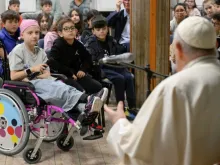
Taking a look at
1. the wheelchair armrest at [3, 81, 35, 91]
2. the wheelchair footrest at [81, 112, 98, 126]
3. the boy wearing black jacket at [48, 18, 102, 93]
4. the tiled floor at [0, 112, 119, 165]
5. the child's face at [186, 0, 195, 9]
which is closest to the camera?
the wheelchair footrest at [81, 112, 98, 126]

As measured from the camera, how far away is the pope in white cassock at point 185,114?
171cm

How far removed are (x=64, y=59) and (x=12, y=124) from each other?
0.83 meters

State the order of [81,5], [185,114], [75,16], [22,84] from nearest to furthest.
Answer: [185,114], [22,84], [75,16], [81,5]

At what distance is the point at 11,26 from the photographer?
13.7 feet

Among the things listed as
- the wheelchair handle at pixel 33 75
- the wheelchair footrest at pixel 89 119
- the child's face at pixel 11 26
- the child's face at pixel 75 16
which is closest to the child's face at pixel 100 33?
the child's face at pixel 11 26

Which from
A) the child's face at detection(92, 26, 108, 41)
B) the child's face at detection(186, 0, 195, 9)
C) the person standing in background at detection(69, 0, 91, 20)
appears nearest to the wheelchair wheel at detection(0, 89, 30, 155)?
the child's face at detection(92, 26, 108, 41)

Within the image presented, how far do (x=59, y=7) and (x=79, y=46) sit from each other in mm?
3034

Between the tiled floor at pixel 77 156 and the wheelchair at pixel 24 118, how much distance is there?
0.24 ft

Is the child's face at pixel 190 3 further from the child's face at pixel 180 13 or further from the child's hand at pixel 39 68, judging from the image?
the child's hand at pixel 39 68

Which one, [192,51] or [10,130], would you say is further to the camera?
[10,130]

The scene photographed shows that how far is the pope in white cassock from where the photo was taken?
5.61 ft

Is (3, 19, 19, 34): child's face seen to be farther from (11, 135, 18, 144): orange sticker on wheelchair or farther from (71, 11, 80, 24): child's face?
(71, 11, 80, 24): child's face

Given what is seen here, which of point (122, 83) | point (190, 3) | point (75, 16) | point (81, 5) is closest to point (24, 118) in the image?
point (122, 83)

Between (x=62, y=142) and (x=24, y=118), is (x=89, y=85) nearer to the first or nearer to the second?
(x=62, y=142)
